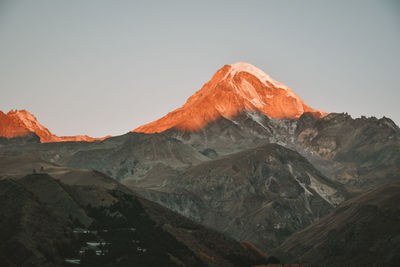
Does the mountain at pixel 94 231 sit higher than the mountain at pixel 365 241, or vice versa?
the mountain at pixel 94 231

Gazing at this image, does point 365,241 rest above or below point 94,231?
below

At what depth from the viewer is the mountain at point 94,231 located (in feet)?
368

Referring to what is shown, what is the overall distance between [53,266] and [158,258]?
26855mm

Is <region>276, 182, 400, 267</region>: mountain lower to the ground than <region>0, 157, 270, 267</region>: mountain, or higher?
lower

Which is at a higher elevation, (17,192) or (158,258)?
(17,192)

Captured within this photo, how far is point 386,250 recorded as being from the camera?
166 metres

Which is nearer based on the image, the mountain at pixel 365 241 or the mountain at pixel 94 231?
the mountain at pixel 94 231

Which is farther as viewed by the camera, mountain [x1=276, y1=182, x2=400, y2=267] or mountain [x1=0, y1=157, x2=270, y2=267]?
mountain [x1=276, y1=182, x2=400, y2=267]

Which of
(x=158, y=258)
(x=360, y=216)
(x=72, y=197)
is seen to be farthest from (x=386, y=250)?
(x=72, y=197)

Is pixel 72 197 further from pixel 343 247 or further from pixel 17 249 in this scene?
pixel 343 247

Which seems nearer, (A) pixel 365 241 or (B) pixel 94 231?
(B) pixel 94 231

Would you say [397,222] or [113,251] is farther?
[397,222]

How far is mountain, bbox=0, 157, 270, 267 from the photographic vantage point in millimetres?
112062

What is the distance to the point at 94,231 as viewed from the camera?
5404 inches
